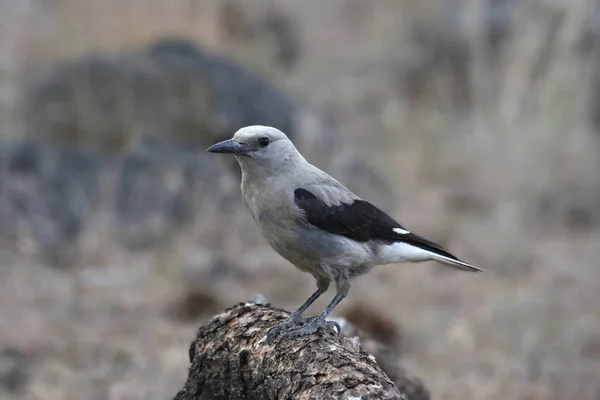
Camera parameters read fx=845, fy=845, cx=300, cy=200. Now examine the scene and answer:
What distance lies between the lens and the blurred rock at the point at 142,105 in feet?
29.4

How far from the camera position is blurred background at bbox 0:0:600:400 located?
22.5 feet

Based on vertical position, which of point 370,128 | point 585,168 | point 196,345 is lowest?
point 196,345

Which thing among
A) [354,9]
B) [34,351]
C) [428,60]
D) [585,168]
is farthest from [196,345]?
[354,9]

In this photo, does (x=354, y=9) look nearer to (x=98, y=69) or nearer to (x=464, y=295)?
(x=98, y=69)

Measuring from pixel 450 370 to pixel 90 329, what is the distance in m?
3.00

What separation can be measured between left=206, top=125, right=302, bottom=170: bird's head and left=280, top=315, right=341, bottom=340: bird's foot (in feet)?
2.52

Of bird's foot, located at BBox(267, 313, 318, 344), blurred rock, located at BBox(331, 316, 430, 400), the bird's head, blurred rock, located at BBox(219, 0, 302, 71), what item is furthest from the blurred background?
bird's foot, located at BBox(267, 313, 318, 344)

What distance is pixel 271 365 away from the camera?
312 centimetres

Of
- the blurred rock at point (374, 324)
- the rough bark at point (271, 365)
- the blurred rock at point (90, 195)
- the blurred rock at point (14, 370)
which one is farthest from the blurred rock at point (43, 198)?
the rough bark at point (271, 365)

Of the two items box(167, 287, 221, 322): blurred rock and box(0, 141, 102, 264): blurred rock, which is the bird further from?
box(0, 141, 102, 264): blurred rock

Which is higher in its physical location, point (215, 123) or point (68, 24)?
point (68, 24)

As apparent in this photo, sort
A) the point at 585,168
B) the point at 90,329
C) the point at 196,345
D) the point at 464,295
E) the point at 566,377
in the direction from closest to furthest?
the point at 196,345 < the point at 566,377 < the point at 90,329 < the point at 464,295 < the point at 585,168

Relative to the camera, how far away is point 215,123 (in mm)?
8875

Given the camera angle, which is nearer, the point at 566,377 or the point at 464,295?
the point at 566,377
